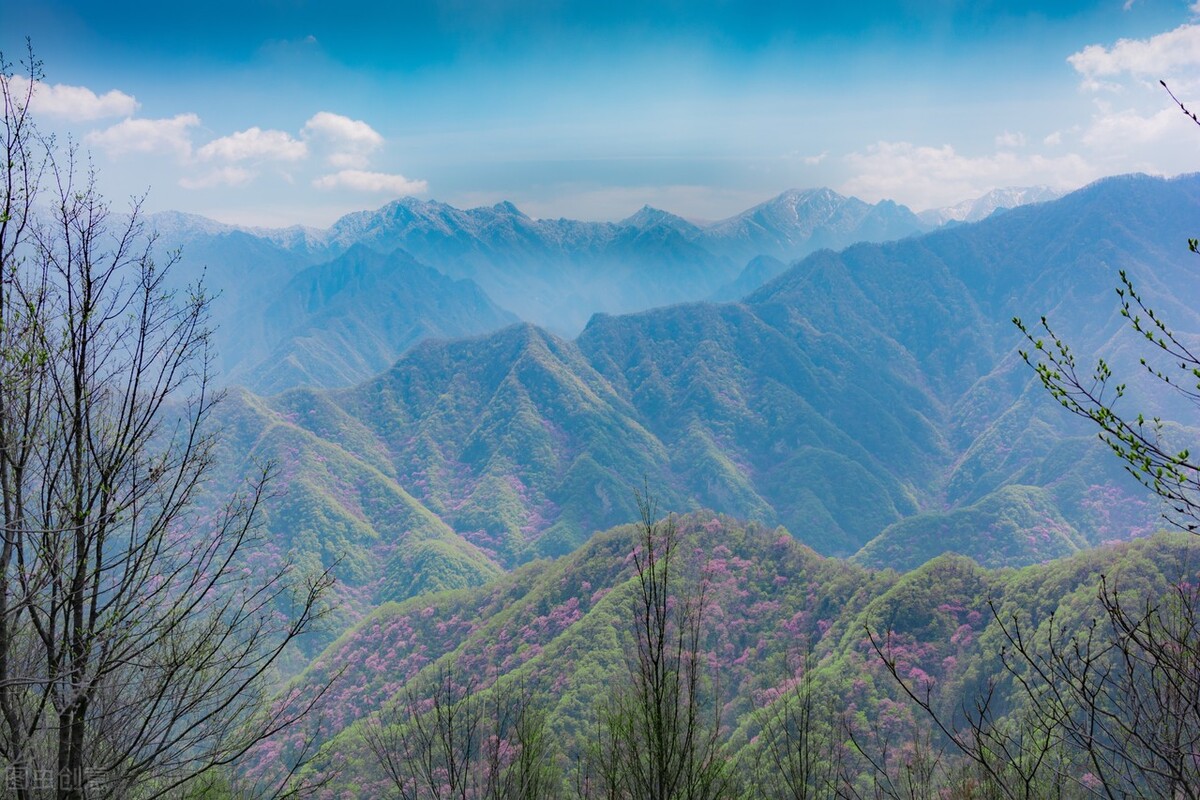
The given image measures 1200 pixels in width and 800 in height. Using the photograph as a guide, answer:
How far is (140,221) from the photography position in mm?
6699

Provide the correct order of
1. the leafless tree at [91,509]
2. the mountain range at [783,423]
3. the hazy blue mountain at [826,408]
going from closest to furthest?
the leafless tree at [91,509]
the mountain range at [783,423]
the hazy blue mountain at [826,408]

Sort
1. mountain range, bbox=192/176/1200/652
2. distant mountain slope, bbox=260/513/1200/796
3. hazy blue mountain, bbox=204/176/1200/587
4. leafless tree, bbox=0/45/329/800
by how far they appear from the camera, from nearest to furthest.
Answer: leafless tree, bbox=0/45/329/800 → distant mountain slope, bbox=260/513/1200/796 → mountain range, bbox=192/176/1200/652 → hazy blue mountain, bbox=204/176/1200/587

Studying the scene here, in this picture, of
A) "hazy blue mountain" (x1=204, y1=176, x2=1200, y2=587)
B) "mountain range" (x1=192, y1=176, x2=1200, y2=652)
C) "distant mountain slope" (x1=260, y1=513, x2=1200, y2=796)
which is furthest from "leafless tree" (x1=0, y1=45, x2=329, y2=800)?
"hazy blue mountain" (x1=204, y1=176, x2=1200, y2=587)

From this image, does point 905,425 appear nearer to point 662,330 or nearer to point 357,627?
point 662,330

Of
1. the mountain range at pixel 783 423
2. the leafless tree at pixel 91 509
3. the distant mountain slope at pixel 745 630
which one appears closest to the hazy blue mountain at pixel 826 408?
the mountain range at pixel 783 423

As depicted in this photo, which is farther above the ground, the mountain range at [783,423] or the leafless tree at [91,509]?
the mountain range at [783,423]

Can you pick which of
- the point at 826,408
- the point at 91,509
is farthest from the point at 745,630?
the point at 826,408

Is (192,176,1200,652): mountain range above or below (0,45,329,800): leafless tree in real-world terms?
above

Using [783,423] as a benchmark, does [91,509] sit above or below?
below

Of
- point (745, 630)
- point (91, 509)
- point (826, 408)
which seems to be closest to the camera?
point (91, 509)

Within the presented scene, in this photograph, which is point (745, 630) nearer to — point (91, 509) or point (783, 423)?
point (91, 509)

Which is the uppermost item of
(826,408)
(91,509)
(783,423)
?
(826,408)

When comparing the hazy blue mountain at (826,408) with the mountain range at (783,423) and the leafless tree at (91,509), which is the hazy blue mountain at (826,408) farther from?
the leafless tree at (91,509)

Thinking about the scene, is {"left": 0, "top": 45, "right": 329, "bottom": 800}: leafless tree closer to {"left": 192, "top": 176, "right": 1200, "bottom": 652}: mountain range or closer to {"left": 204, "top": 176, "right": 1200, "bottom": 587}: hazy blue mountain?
{"left": 192, "top": 176, "right": 1200, "bottom": 652}: mountain range
